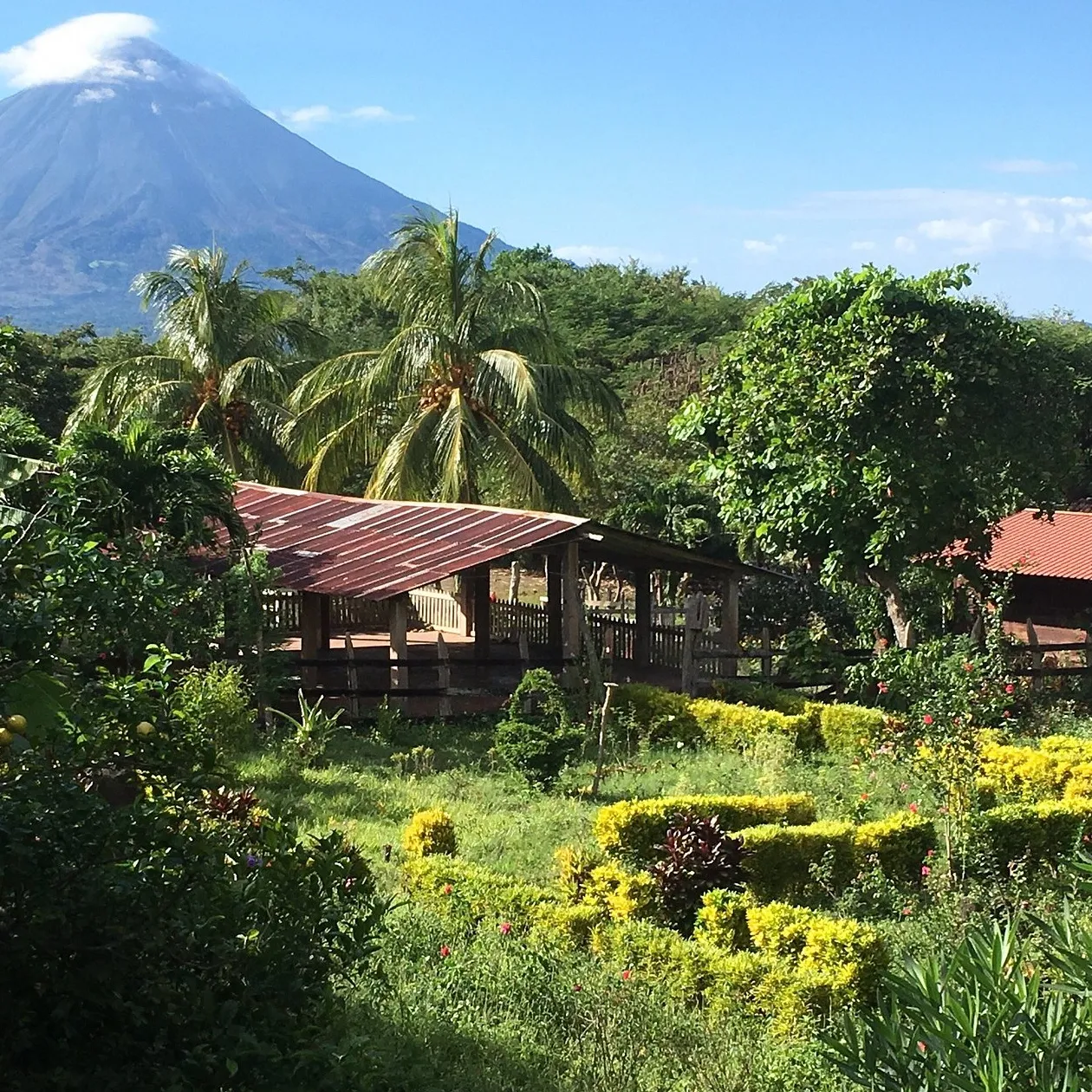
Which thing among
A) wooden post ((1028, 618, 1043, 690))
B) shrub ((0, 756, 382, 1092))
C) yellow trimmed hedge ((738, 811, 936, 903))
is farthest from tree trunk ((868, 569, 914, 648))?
shrub ((0, 756, 382, 1092))

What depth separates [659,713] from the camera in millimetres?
15281

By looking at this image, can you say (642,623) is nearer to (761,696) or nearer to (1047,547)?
(761,696)

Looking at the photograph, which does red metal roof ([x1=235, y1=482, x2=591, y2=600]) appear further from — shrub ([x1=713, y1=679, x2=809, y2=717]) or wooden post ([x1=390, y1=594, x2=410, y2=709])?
shrub ([x1=713, y1=679, x2=809, y2=717])

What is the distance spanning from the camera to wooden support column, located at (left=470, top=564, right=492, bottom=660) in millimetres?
19484

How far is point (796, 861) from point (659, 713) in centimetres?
651

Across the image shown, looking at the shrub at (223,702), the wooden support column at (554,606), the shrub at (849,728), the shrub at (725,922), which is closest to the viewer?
the shrub at (725,922)

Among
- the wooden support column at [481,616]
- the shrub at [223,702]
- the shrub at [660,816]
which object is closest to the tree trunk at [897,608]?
the wooden support column at [481,616]

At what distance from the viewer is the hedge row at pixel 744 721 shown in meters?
14.4

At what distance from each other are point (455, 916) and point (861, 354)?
35.1 ft

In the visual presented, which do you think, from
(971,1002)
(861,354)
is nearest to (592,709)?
(861,354)

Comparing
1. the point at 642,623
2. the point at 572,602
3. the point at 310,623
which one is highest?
the point at 572,602

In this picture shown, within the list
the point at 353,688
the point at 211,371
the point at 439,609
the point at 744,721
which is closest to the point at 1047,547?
the point at 744,721

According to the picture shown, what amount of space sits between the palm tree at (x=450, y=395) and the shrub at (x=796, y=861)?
12978mm

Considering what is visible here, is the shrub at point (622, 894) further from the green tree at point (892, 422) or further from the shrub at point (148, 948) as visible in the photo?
the green tree at point (892, 422)
